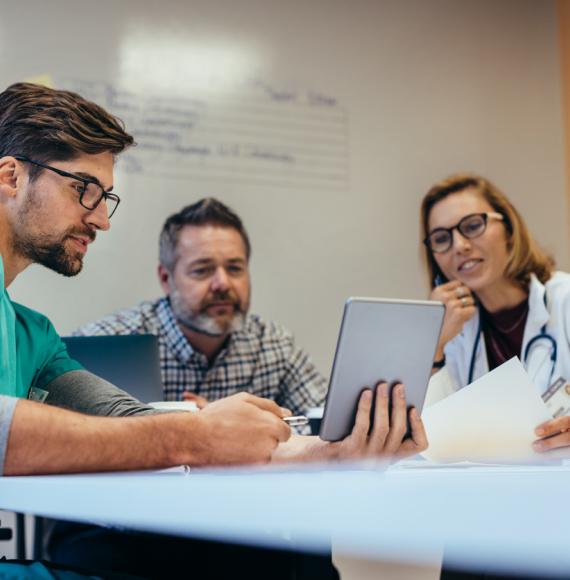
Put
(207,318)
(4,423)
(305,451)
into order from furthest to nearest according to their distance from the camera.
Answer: (207,318) → (305,451) → (4,423)

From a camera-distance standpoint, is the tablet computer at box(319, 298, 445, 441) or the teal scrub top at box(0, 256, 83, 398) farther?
the teal scrub top at box(0, 256, 83, 398)

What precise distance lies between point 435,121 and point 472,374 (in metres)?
1.27

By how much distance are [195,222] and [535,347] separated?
99cm

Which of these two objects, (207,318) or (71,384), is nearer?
(71,384)

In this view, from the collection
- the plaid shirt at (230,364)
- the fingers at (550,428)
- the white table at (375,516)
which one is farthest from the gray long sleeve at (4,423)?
the plaid shirt at (230,364)

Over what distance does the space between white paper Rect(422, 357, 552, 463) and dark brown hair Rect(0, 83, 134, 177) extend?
2.08 feet

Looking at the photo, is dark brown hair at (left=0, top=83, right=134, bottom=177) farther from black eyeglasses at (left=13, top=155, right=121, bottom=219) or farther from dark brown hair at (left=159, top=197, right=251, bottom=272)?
dark brown hair at (left=159, top=197, right=251, bottom=272)

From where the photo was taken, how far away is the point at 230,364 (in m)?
2.24

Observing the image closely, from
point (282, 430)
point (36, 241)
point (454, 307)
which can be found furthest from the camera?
point (454, 307)

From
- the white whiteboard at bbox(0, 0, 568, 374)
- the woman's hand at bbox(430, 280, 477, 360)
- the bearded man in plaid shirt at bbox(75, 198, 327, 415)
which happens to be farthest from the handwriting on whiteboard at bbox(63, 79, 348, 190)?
the woman's hand at bbox(430, 280, 477, 360)

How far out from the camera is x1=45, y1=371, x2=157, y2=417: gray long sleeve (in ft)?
3.61

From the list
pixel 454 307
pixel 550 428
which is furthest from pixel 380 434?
pixel 454 307

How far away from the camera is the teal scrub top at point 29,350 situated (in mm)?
1052

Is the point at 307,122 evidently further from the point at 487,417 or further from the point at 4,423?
the point at 4,423
